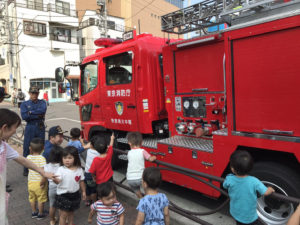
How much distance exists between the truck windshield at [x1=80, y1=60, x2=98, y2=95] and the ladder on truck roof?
2.07 meters

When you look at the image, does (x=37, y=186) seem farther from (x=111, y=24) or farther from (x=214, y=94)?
(x=111, y=24)

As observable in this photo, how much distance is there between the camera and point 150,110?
457 cm

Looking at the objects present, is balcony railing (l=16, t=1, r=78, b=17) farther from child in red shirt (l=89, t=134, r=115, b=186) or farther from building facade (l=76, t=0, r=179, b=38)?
child in red shirt (l=89, t=134, r=115, b=186)

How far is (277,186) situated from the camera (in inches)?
108

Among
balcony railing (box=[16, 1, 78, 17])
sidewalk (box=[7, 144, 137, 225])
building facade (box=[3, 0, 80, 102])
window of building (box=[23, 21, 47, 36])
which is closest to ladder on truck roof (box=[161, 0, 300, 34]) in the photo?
sidewalk (box=[7, 144, 137, 225])

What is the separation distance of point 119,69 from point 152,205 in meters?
3.38

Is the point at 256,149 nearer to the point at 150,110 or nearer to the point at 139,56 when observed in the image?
the point at 150,110

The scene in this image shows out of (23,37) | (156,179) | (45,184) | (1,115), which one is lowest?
(45,184)

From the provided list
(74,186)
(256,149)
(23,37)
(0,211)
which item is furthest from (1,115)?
(23,37)

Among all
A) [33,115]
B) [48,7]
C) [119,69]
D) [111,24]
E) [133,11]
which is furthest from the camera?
[133,11]

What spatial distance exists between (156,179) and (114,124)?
10.1ft

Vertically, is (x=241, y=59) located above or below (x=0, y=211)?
above

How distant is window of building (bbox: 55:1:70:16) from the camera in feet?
105

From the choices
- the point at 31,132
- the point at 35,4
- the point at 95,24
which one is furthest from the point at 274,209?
the point at 95,24
